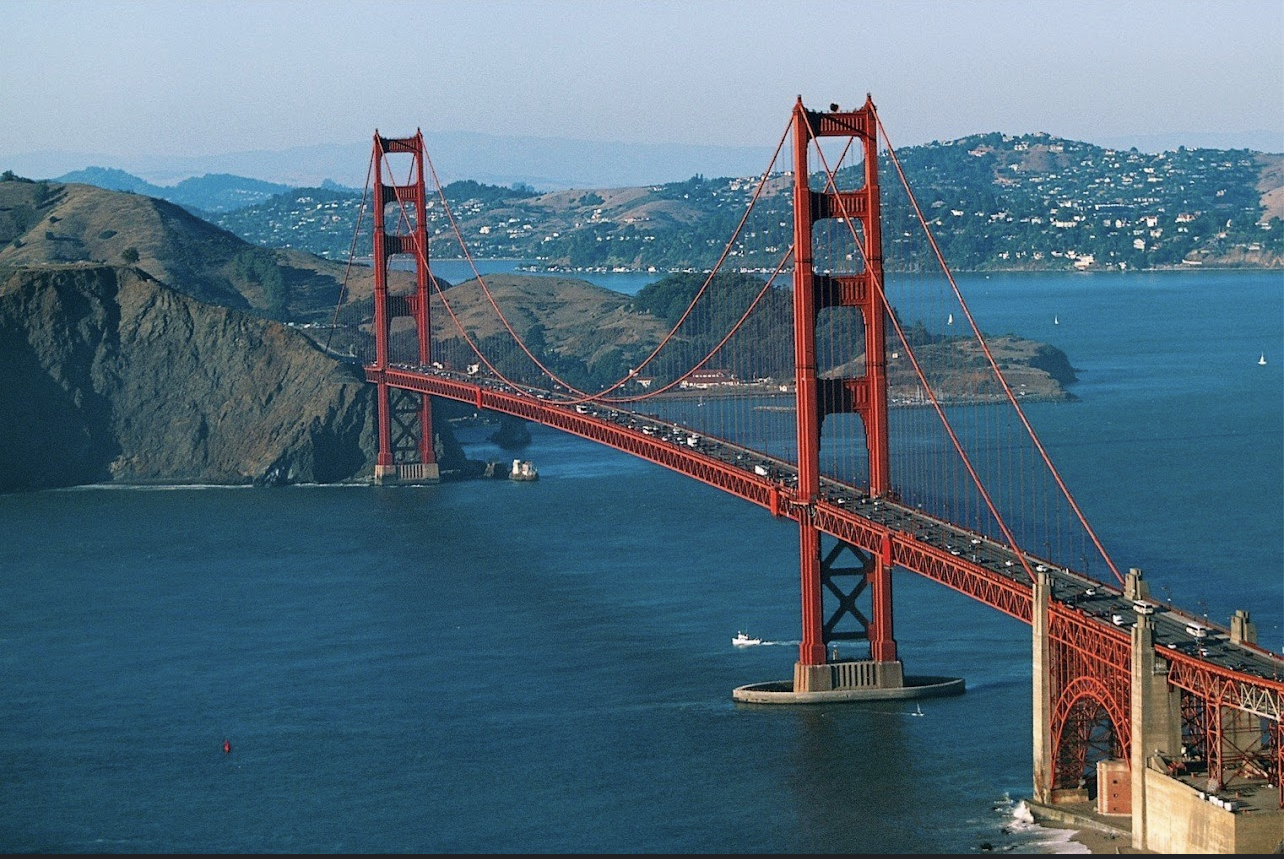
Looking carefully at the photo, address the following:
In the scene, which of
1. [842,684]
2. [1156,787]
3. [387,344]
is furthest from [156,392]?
[1156,787]

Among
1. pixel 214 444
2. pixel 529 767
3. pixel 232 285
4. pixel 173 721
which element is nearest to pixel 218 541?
pixel 214 444

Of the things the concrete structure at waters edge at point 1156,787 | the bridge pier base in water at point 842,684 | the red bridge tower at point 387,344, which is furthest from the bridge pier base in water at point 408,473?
the concrete structure at waters edge at point 1156,787

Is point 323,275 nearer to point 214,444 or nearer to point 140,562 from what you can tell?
point 214,444

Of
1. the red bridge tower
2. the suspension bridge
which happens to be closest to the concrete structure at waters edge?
the suspension bridge

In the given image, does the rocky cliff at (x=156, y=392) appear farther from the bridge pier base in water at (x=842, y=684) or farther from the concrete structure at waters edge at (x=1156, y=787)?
the concrete structure at waters edge at (x=1156, y=787)

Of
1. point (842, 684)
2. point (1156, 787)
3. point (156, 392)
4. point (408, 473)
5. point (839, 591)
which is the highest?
point (156, 392)

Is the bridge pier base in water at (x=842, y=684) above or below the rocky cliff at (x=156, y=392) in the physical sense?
below

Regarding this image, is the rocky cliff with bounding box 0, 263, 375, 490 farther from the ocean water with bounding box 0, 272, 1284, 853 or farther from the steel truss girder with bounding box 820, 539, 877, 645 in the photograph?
the steel truss girder with bounding box 820, 539, 877, 645

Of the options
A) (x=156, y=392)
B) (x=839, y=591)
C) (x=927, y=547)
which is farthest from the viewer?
(x=156, y=392)

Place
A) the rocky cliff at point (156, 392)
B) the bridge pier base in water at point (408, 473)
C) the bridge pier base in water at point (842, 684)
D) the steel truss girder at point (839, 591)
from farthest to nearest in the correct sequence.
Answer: the rocky cliff at point (156, 392) < the bridge pier base in water at point (408, 473) < the steel truss girder at point (839, 591) < the bridge pier base in water at point (842, 684)

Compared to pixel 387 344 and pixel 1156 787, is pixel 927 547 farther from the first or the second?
pixel 387 344
